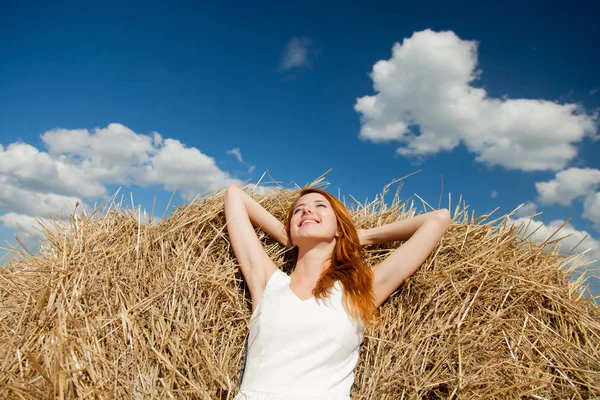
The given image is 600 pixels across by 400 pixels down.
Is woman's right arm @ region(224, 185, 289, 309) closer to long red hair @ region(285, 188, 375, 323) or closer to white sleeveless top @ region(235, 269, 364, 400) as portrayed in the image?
white sleeveless top @ region(235, 269, 364, 400)

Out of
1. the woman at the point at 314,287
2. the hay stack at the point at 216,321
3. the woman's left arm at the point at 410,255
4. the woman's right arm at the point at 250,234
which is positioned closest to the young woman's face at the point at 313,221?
the woman at the point at 314,287

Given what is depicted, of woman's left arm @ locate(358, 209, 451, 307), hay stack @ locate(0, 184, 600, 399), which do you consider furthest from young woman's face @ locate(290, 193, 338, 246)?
hay stack @ locate(0, 184, 600, 399)

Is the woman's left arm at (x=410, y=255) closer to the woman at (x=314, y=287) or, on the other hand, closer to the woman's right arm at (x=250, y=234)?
the woman at (x=314, y=287)

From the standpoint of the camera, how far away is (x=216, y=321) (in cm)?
265

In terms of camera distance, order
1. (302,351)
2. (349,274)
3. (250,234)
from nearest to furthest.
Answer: (302,351) < (349,274) < (250,234)

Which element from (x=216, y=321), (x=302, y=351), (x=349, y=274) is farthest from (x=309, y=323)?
(x=216, y=321)

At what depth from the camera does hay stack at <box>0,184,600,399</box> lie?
2.10 m

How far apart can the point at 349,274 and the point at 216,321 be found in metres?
0.94

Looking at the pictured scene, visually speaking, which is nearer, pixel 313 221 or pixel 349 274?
pixel 349 274

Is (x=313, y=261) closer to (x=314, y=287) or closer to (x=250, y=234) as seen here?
(x=314, y=287)

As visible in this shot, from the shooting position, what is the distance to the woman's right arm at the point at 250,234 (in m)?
2.73

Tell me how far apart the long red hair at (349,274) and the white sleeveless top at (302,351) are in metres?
0.06

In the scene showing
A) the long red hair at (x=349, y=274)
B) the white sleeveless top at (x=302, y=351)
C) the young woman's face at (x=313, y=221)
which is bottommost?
the white sleeveless top at (x=302, y=351)

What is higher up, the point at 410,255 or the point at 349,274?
the point at 410,255
